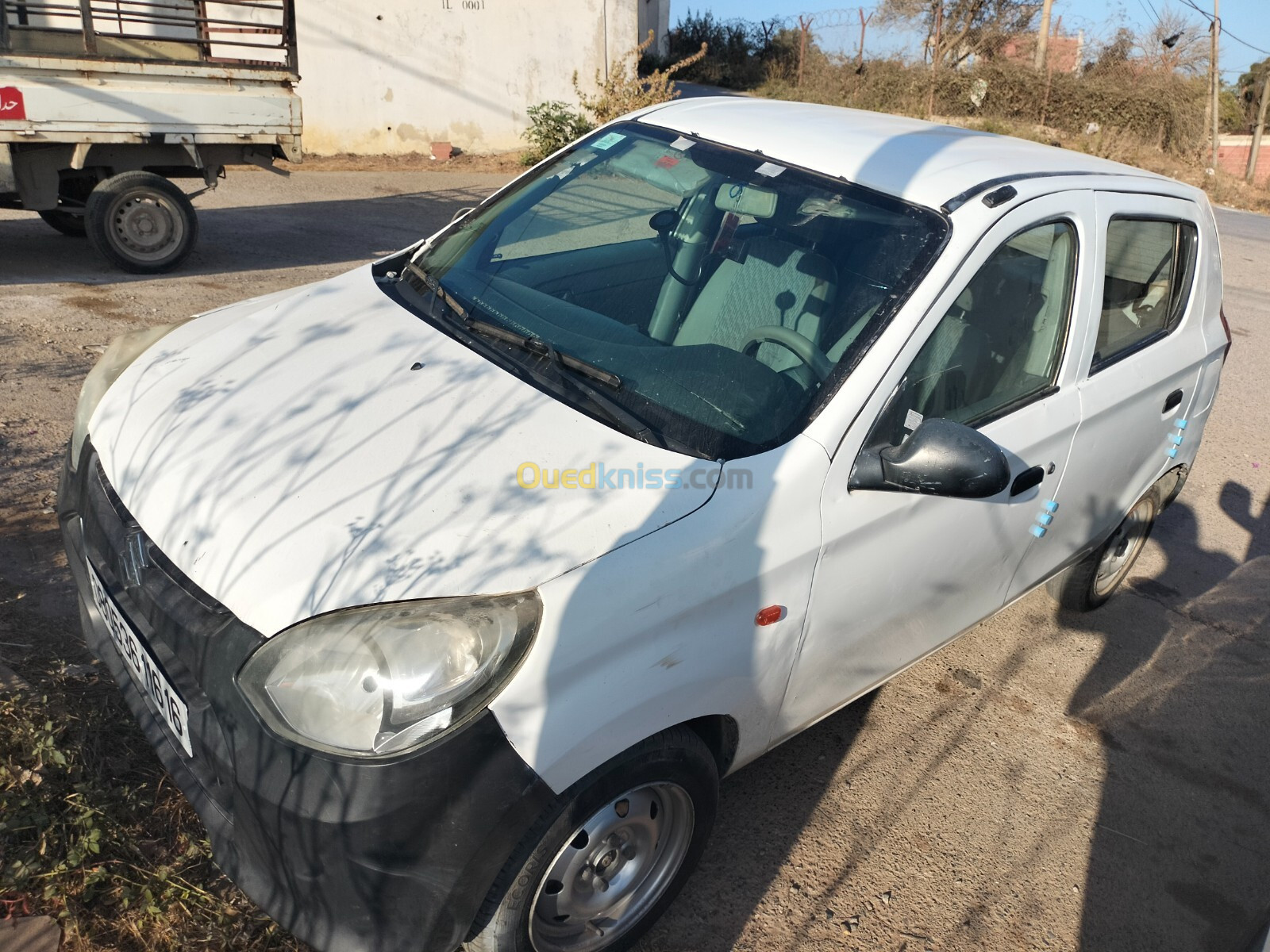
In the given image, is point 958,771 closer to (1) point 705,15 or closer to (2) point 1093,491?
(2) point 1093,491

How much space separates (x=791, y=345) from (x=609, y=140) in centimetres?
127

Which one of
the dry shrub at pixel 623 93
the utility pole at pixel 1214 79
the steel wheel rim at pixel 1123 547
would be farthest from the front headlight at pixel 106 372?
the utility pole at pixel 1214 79

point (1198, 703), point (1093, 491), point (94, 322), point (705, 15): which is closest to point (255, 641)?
point (1093, 491)

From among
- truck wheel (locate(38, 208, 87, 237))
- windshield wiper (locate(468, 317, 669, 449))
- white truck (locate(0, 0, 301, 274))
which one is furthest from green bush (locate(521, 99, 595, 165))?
windshield wiper (locate(468, 317, 669, 449))

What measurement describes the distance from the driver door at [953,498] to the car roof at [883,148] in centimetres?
19

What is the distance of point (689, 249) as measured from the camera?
9.99ft

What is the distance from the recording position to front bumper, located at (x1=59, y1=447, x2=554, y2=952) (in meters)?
1.86

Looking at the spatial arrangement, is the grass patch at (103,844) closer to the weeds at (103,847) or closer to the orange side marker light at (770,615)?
the weeds at (103,847)

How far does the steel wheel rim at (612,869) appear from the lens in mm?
2168

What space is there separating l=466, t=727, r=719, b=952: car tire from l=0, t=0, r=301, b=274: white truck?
6.90 meters

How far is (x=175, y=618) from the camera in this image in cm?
209

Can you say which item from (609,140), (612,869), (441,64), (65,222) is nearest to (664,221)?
(609,140)

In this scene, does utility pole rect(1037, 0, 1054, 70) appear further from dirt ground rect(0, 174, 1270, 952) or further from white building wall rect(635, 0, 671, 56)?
dirt ground rect(0, 174, 1270, 952)

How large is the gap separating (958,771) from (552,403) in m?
1.88
